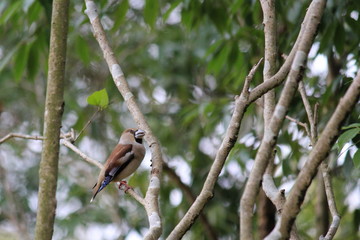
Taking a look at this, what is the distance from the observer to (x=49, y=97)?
10.5ft

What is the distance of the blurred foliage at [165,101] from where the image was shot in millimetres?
5086

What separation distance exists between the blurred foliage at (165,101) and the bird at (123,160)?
64 cm

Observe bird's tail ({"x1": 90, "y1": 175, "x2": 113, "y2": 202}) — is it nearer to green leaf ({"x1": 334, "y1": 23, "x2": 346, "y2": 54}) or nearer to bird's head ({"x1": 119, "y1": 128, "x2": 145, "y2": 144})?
bird's head ({"x1": 119, "y1": 128, "x2": 145, "y2": 144})

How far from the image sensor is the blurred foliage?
16.7 ft

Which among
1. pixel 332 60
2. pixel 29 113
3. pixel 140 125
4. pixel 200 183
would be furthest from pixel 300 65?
pixel 29 113

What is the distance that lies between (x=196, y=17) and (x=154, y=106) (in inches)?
120

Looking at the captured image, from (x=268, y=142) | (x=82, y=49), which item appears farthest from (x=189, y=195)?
(x=268, y=142)

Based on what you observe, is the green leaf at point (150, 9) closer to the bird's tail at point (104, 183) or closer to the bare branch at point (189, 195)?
the bird's tail at point (104, 183)

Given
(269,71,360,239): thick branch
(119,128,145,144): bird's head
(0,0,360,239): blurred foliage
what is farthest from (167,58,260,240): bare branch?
(119,128,145,144): bird's head

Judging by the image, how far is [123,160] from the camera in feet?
17.1

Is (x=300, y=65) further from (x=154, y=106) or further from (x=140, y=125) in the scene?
(x=154, y=106)

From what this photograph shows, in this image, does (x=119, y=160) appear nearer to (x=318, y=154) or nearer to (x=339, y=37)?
(x=339, y=37)

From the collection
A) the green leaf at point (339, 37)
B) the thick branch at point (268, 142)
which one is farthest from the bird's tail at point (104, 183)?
the thick branch at point (268, 142)

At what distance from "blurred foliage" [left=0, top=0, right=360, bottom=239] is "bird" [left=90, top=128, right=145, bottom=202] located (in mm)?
636
